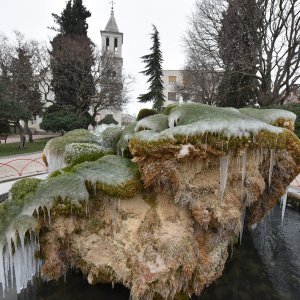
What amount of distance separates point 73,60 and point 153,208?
88.0 feet

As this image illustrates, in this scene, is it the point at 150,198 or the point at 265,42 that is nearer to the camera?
the point at 150,198

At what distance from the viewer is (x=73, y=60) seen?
1142 inches

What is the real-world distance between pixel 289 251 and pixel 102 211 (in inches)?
238

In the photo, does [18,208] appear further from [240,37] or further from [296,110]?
[240,37]

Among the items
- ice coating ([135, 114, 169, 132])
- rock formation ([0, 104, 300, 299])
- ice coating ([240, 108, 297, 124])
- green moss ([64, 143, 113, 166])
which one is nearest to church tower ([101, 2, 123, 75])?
green moss ([64, 143, 113, 166])

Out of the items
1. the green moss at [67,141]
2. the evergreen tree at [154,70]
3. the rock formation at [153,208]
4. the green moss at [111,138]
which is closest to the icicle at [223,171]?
the rock formation at [153,208]

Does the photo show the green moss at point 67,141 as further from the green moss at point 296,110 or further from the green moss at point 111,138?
the green moss at point 296,110

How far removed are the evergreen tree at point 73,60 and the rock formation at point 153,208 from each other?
84.1ft

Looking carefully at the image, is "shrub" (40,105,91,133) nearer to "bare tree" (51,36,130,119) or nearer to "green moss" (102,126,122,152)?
"bare tree" (51,36,130,119)

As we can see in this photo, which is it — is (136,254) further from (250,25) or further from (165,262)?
(250,25)

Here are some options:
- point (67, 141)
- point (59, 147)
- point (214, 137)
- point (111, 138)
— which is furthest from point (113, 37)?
point (214, 137)

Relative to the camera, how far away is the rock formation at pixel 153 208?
17.3 feet

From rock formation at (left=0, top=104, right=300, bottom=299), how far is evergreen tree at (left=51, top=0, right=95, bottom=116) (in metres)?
25.6

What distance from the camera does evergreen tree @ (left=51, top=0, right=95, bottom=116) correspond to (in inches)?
1154
